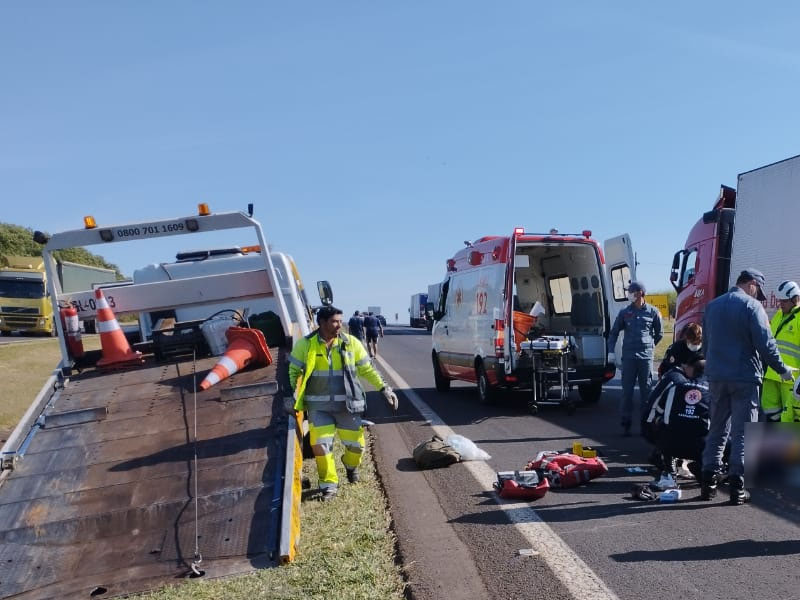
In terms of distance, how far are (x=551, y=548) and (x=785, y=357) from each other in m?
3.51

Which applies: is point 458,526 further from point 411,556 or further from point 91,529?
point 91,529

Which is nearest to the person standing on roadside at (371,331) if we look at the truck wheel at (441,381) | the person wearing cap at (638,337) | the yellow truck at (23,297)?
the truck wheel at (441,381)

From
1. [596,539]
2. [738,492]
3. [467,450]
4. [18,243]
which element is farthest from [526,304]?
[18,243]

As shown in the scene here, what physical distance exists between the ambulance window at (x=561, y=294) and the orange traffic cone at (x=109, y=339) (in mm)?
7962

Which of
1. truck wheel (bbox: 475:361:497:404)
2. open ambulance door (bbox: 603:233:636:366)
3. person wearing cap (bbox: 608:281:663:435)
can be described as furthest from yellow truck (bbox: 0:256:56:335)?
person wearing cap (bbox: 608:281:663:435)

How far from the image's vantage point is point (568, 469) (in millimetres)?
6348

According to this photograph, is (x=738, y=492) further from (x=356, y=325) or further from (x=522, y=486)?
(x=356, y=325)

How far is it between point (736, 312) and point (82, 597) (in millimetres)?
4955

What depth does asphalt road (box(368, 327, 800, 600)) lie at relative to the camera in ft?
13.4

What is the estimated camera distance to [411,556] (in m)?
4.72

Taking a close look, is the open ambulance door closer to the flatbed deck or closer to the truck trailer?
the truck trailer

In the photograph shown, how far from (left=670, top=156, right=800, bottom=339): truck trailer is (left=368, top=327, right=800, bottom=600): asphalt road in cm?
304

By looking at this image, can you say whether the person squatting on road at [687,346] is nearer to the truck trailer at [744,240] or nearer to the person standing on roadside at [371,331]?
the truck trailer at [744,240]

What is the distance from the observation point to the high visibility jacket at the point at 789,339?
22.0ft
